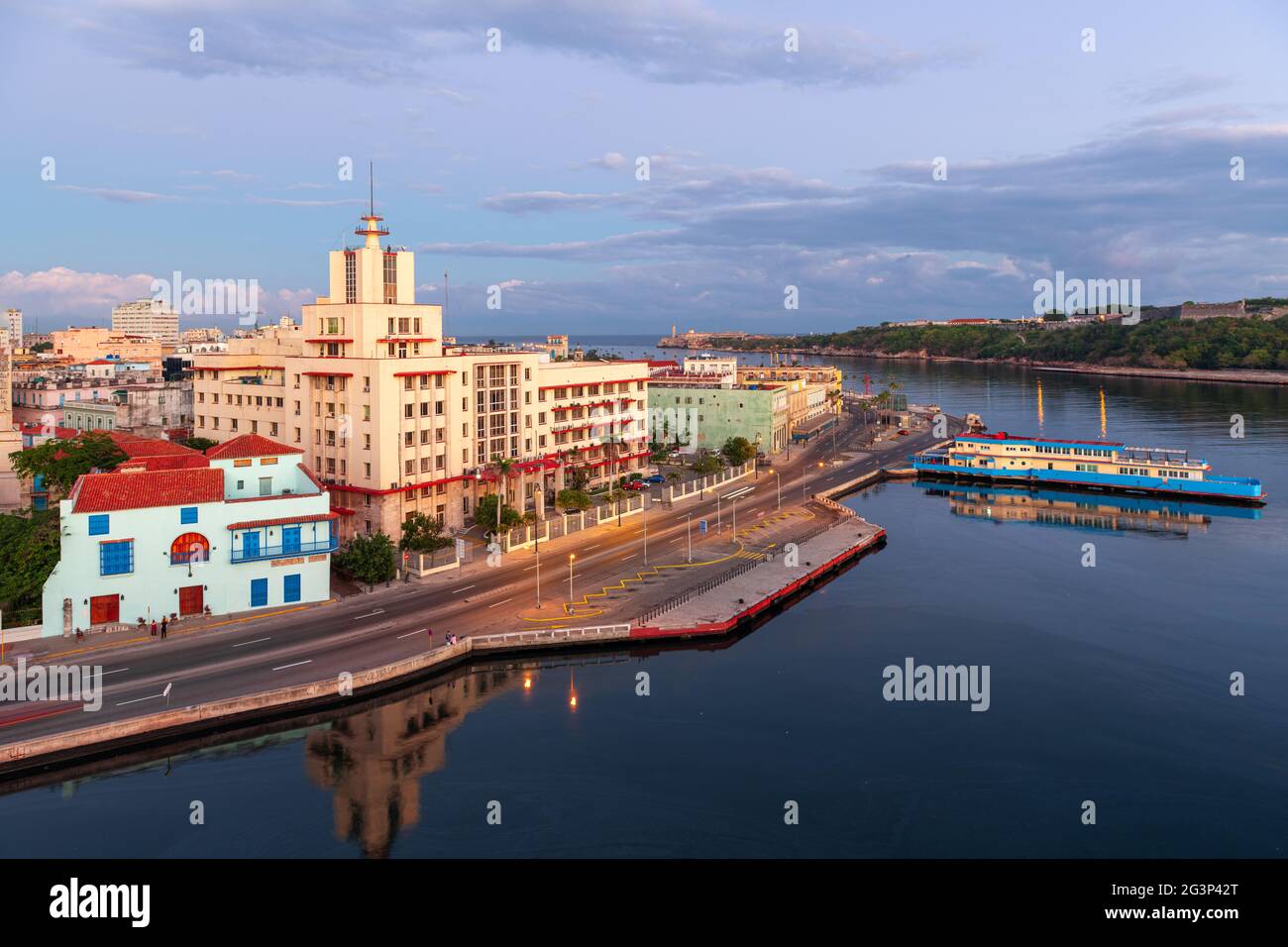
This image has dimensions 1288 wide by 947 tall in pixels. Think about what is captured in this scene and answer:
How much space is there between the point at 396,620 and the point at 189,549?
32.0 feet

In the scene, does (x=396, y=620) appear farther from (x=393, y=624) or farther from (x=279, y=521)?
(x=279, y=521)

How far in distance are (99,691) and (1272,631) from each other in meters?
55.0

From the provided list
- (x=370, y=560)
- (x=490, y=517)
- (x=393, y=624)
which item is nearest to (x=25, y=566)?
(x=370, y=560)

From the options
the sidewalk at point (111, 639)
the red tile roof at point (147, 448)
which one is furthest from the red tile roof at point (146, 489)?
the red tile roof at point (147, 448)

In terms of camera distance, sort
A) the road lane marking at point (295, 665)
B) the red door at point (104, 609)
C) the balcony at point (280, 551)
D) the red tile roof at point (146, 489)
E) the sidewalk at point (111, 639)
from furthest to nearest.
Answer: the balcony at point (280, 551) → the red door at point (104, 609) → the red tile roof at point (146, 489) → the sidewalk at point (111, 639) → the road lane marking at point (295, 665)

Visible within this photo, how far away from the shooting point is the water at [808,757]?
3066cm

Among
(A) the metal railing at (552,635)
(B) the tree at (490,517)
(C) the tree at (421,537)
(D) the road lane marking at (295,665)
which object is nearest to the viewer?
(D) the road lane marking at (295,665)

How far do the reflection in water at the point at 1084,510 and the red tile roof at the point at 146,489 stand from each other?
6238 centimetres

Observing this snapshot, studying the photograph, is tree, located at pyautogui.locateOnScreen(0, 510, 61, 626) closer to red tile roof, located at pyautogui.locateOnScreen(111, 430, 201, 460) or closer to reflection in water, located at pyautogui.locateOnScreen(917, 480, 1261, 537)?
red tile roof, located at pyautogui.locateOnScreen(111, 430, 201, 460)

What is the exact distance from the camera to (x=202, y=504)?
146 ft

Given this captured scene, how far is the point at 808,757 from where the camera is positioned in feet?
119

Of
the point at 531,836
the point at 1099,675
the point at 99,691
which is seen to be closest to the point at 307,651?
the point at 99,691

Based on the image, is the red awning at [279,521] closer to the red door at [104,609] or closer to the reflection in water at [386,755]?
the red door at [104,609]

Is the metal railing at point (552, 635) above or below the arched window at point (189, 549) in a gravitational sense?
below
